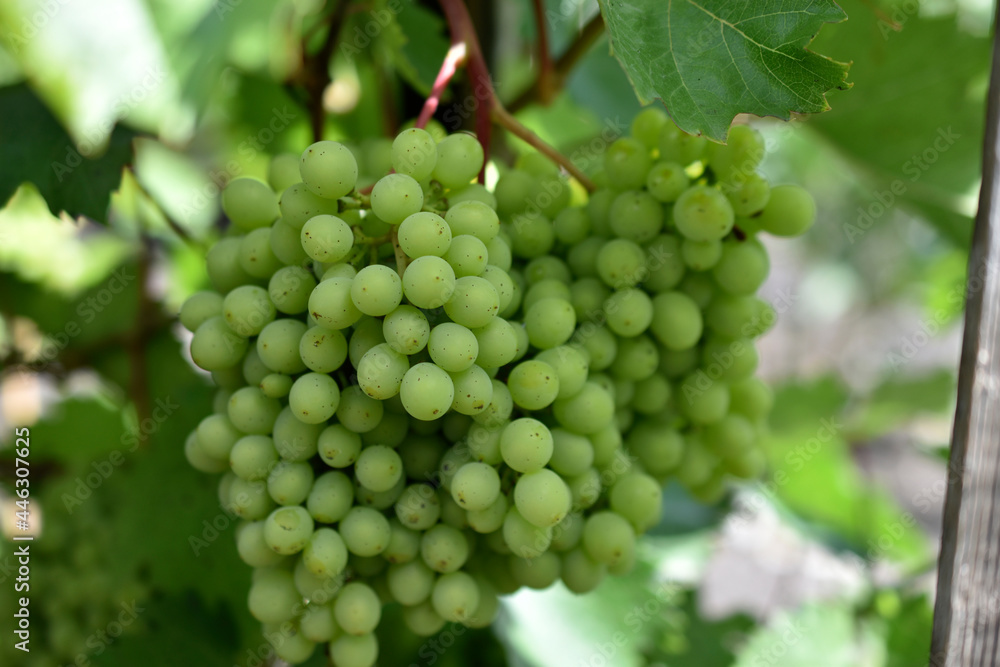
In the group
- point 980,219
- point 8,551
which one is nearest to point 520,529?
point 980,219

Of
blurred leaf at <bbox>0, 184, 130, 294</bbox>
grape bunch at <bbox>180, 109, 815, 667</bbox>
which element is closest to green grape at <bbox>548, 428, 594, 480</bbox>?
grape bunch at <bbox>180, 109, 815, 667</bbox>

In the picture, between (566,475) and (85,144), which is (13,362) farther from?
Result: (566,475)

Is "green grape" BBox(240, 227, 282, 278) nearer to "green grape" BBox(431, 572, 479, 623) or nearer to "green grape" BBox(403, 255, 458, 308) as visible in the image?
"green grape" BBox(403, 255, 458, 308)

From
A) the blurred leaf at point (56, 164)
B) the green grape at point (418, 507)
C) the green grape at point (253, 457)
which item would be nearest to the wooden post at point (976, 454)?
the green grape at point (418, 507)

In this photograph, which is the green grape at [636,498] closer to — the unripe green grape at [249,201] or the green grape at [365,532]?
the green grape at [365,532]

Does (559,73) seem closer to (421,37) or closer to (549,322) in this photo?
(421,37)
